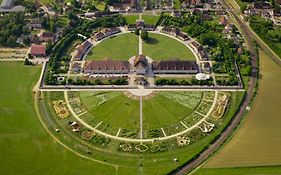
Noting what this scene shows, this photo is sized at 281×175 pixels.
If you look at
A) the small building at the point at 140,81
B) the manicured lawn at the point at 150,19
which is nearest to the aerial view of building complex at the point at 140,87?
the small building at the point at 140,81

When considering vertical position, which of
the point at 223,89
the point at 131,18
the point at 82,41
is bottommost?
the point at 223,89

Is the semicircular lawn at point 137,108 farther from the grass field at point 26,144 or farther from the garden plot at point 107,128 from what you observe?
the grass field at point 26,144

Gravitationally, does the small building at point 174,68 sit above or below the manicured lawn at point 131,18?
below

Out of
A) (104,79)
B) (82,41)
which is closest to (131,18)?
(82,41)

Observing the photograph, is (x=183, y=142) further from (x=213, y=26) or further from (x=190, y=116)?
(x=213, y=26)

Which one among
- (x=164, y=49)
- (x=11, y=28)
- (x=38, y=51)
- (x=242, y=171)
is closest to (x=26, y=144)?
(x=38, y=51)

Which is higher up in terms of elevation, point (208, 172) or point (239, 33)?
point (239, 33)
